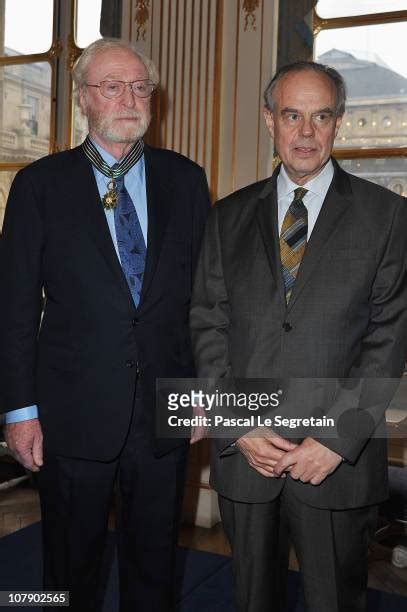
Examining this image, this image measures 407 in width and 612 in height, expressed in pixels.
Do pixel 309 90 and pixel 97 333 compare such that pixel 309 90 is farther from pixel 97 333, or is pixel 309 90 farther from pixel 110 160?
pixel 97 333

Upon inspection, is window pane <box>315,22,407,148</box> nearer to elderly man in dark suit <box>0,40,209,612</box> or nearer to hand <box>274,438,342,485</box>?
elderly man in dark suit <box>0,40,209,612</box>

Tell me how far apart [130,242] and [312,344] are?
2.00ft

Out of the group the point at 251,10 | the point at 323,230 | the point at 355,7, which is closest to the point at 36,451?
the point at 323,230

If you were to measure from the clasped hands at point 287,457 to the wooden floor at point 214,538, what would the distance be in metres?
1.75

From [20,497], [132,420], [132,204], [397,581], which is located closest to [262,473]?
[132,420]

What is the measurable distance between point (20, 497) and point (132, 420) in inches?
104

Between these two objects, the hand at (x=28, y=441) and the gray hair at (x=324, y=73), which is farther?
the hand at (x=28, y=441)

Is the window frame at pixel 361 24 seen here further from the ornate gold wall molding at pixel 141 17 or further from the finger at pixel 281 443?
the finger at pixel 281 443

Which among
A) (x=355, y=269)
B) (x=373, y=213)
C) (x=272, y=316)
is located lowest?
(x=272, y=316)

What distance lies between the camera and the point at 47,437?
200cm

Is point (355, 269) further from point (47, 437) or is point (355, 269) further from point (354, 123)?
point (354, 123)

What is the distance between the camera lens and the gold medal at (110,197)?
203 centimetres

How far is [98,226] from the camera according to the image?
1.98 meters

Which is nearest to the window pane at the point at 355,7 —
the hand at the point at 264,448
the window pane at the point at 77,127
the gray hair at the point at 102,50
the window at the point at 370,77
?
the window at the point at 370,77
